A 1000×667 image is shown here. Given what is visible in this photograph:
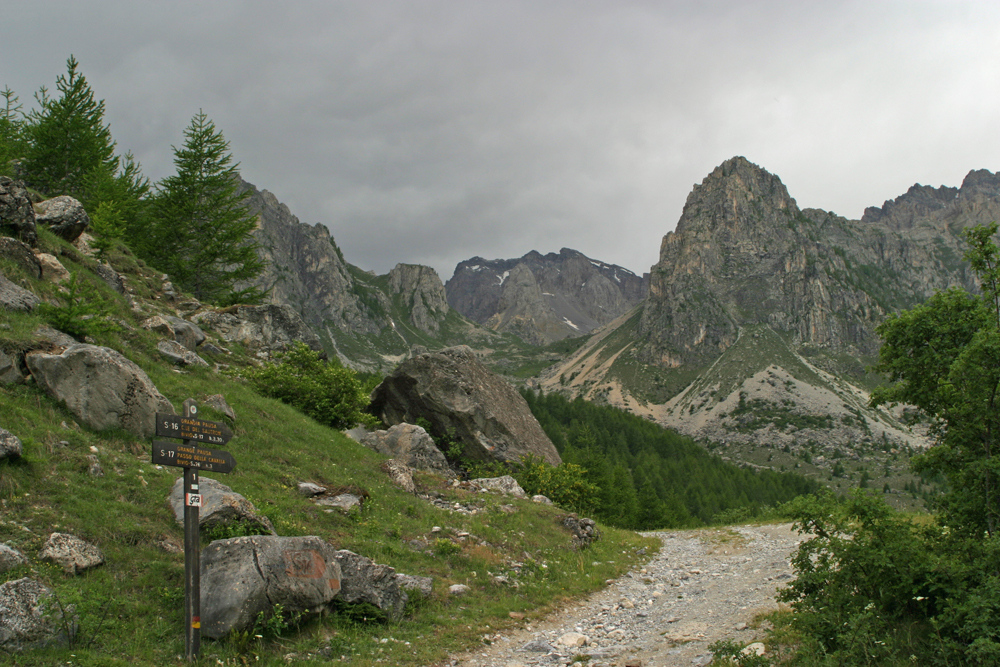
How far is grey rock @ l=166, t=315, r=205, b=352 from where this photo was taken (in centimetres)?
2409

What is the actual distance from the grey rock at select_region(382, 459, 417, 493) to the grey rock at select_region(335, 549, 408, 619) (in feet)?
24.3

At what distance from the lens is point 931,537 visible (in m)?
8.92

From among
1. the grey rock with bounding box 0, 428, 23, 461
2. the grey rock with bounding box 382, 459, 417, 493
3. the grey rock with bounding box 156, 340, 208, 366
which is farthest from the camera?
the grey rock with bounding box 156, 340, 208, 366

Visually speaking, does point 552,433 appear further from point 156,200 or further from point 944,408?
point 944,408

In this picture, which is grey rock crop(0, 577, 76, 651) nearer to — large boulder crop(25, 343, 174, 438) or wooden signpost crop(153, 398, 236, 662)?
wooden signpost crop(153, 398, 236, 662)

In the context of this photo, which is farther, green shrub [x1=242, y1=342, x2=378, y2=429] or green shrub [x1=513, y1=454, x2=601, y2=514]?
green shrub [x1=513, y1=454, x2=601, y2=514]

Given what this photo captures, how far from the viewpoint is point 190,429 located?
9.34 metres

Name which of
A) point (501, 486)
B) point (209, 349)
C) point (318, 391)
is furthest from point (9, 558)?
point (209, 349)

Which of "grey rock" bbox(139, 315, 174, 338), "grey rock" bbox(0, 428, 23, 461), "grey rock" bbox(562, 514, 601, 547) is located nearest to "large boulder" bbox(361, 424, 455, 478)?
"grey rock" bbox(562, 514, 601, 547)

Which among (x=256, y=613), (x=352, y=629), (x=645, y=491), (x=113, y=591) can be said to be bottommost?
(x=645, y=491)

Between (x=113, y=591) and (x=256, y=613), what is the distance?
94.8 inches

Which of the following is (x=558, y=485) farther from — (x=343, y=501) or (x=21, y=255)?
(x=21, y=255)

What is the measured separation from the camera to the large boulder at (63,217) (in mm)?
24312

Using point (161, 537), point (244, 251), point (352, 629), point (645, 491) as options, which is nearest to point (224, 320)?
point (244, 251)
